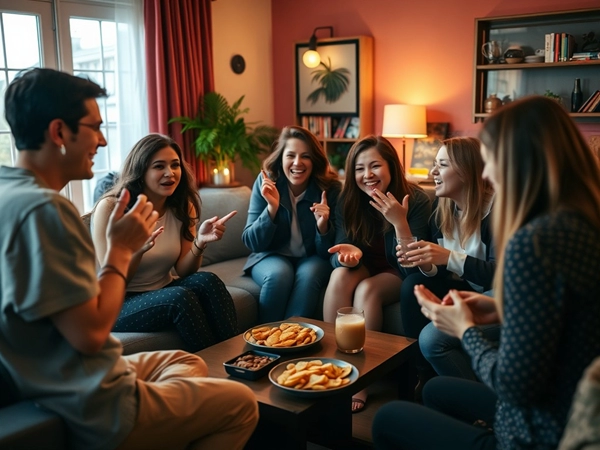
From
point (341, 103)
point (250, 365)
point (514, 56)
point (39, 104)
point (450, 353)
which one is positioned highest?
point (514, 56)

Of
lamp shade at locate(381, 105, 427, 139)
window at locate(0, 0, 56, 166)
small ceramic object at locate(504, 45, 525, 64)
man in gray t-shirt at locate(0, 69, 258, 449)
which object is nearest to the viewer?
man in gray t-shirt at locate(0, 69, 258, 449)

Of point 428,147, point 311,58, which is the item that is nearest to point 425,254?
point 428,147

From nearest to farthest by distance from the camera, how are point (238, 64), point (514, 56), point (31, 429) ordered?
point (31, 429)
point (514, 56)
point (238, 64)

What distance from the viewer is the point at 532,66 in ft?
14.2

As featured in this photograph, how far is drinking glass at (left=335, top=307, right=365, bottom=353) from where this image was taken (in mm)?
2156

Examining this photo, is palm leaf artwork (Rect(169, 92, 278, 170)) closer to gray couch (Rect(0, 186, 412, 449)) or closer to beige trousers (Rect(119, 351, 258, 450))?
gray couch (Rect(0, 186, 412, 449))

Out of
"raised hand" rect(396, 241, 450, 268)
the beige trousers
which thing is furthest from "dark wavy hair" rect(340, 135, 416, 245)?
the beige trousers

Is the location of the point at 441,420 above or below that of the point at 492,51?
below

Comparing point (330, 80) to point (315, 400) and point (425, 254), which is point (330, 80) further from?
point (315, 400)

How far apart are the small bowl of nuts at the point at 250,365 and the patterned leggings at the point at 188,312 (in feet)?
1.64

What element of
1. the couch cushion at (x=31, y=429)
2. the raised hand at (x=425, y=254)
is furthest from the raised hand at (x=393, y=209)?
the couch cushion at (x=31, y=429)

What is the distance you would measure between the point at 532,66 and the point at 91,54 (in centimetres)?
295

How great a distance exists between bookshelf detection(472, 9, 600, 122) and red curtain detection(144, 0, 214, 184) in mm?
1976

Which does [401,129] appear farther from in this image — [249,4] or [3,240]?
[3,240]
